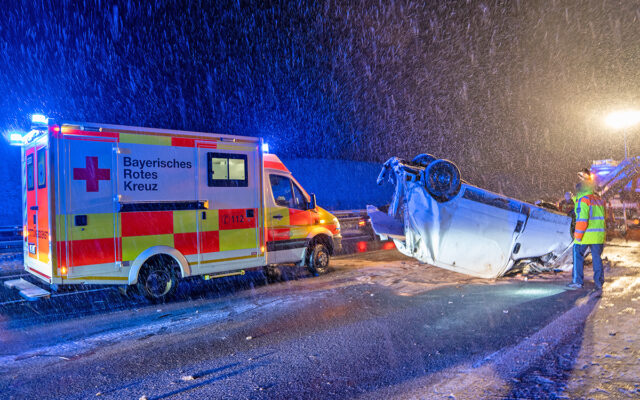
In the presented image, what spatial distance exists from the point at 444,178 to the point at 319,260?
11.0 ft

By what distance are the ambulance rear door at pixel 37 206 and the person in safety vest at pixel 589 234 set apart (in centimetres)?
697

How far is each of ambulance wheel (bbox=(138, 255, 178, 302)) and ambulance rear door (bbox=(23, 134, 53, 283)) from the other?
1152 mm

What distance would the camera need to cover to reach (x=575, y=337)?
4246 millimetres

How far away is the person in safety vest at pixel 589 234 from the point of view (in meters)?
6.23

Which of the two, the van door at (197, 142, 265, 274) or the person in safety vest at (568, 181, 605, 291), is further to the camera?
the van door at (197, 142, 265, 274)

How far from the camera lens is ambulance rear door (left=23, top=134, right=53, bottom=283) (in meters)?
5.75

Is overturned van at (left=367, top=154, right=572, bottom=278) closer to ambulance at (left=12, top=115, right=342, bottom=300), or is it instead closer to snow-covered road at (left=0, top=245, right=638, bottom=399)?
snow-covered road at (left=0, top=245, right=638, bottom=399)

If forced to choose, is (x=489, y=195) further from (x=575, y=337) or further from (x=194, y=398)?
(x=194, y=398)

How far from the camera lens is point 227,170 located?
7102 millimetres

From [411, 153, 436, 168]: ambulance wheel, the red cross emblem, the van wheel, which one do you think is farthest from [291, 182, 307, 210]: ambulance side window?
the red cross emblem

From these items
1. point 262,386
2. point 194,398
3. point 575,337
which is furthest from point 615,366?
point 194,398

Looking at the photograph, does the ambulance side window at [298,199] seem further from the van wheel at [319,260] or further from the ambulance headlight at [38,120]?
the ambulance headlight at [38,120]

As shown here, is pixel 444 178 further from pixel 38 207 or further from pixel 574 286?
pixel 38 207

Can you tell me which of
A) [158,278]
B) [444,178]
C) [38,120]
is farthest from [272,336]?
[38,120]
